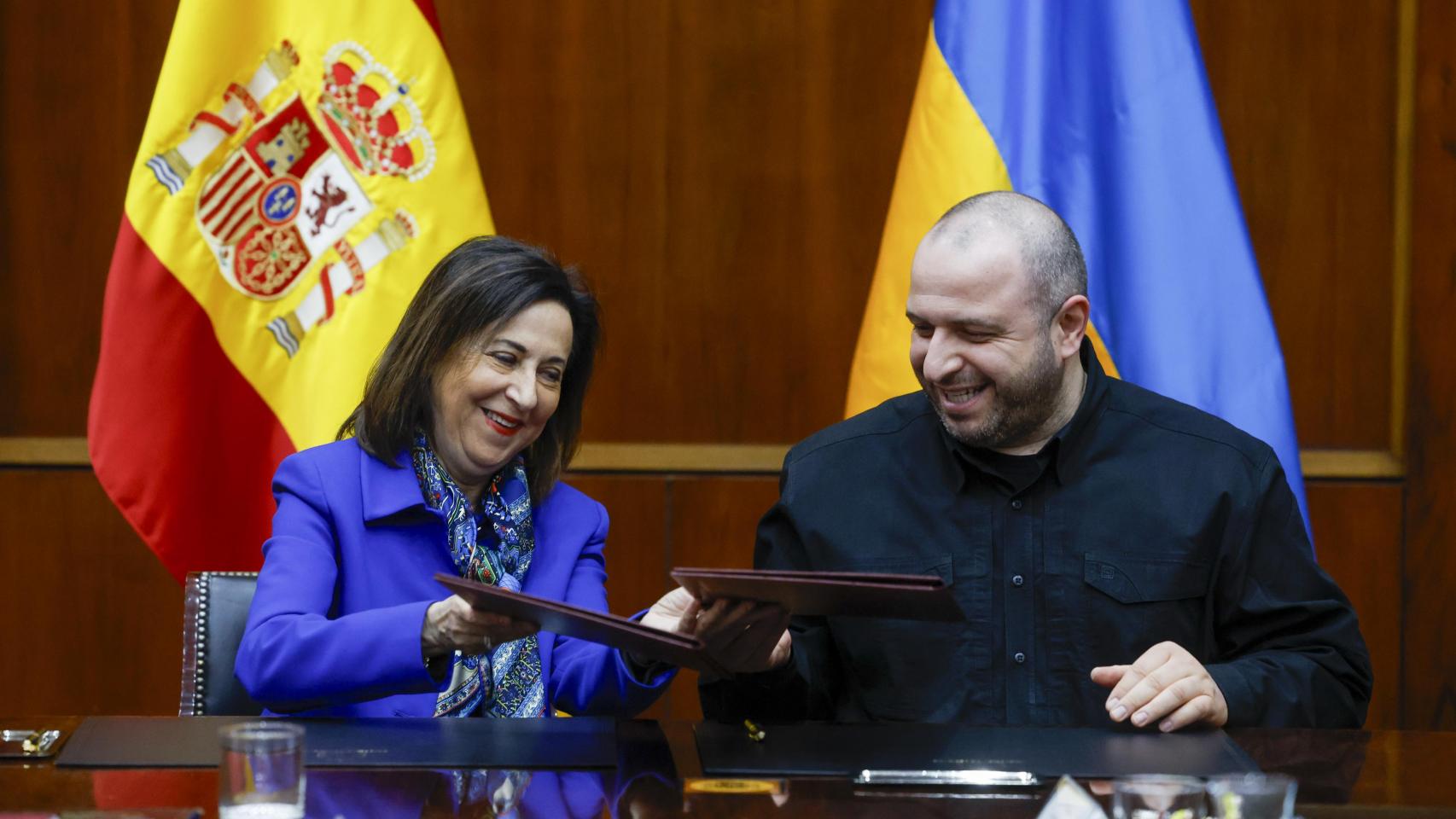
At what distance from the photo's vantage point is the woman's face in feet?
6.82

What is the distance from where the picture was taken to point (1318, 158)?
3.36 meters

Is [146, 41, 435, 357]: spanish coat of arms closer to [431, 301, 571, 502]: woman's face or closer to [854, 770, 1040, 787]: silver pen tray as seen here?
[431, 301, 571, 502]: woman's face

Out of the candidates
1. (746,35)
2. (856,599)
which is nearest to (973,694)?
(856,599)

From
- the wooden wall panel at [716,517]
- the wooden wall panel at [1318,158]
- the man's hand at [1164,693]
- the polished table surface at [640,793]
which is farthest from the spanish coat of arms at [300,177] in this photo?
the wooden wall panel at [1318,158]

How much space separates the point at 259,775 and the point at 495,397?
93 cm

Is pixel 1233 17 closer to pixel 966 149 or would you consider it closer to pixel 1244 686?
pixel 966 149

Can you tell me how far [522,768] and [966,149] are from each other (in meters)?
1.59

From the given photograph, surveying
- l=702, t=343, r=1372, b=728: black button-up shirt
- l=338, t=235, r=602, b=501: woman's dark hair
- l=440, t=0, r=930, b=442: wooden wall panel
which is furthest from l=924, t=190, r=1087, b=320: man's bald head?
l=440, t=0, r=930, b=442: wooden wall panel

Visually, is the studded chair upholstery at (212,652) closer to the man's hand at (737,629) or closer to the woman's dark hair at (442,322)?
the woman's dark hair at (442,322)

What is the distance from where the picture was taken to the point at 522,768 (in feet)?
4.83

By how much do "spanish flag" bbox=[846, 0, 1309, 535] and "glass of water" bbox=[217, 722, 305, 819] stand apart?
63.9 inches

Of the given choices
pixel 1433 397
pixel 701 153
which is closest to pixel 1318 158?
pixel 1433 397

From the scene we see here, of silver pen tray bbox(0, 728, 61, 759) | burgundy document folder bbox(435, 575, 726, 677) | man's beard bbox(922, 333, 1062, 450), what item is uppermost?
man's beard bbox(922, 333, 1062, 450)

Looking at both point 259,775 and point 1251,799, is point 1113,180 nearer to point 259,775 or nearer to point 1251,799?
point 1251,799
